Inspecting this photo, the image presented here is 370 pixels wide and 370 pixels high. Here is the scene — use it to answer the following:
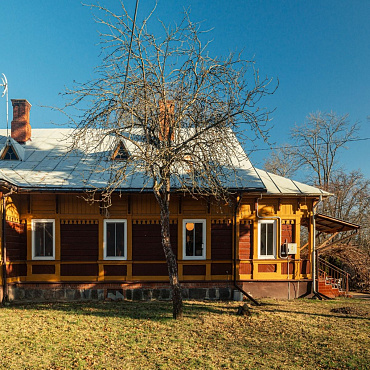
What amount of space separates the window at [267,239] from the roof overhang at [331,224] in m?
1.82

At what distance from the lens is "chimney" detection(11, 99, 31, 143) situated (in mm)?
15258

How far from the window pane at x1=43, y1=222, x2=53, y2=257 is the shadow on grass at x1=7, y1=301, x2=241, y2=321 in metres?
1.89

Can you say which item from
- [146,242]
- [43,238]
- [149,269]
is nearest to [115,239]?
[146,242]

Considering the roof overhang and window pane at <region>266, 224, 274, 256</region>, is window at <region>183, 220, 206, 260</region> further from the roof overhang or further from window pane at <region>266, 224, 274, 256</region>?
the roof overhang

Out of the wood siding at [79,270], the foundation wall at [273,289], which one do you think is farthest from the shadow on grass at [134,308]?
the foundation wall at [273,289]

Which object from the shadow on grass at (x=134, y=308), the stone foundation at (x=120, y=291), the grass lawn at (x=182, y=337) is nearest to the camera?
the grass lawn at (x=182, y=337)

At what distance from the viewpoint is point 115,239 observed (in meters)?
12.9

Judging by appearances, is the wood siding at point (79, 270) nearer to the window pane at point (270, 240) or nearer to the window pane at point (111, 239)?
the window pane at point (111, 239)

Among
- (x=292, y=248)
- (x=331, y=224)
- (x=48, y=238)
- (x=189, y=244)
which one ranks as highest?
(x=331, y=224)

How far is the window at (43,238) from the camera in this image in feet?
41.8

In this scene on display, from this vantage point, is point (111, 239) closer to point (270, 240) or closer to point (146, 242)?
point (146, 242)

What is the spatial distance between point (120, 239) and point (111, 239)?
32 cm

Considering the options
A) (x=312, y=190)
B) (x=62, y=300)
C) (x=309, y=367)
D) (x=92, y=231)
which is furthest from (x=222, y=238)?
(x=309, y=367)

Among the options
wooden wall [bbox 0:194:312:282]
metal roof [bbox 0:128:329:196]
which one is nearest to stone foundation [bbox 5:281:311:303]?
wooden wall [bbox 0:194:312:282]
